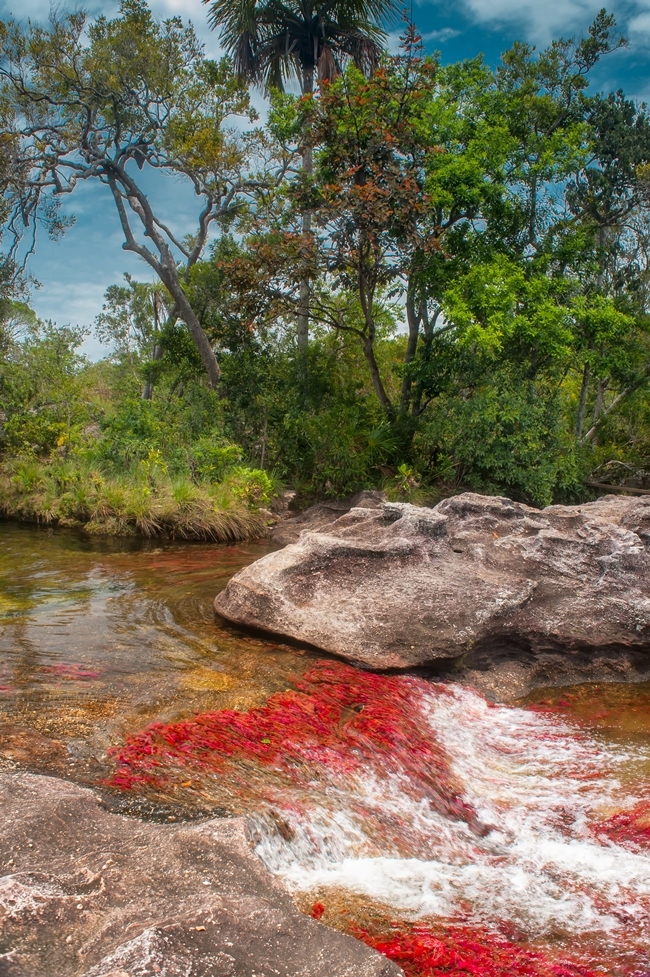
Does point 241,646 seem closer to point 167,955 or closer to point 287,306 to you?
point 167,955

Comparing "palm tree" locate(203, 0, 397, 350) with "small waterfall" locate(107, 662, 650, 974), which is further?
"palm tree" locate(203, 0, 397, 350)

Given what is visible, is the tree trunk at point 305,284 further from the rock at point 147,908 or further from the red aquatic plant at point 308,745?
the rock at point 147,908

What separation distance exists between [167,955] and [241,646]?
4.14m

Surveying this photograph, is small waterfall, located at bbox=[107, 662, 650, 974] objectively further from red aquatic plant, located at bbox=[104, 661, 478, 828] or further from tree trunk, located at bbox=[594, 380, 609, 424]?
tree trunk, located at bbox=[594, 380, 609, 424]

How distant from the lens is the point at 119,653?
583 centimetres

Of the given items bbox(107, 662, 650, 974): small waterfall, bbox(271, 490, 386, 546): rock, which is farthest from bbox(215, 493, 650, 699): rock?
bbox(271, 490, 386, 546): rock

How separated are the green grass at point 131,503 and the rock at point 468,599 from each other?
209 inches

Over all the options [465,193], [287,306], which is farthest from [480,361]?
[287,306]

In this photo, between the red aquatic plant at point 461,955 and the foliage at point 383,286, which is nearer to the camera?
the red aquatic plant at point 461,955

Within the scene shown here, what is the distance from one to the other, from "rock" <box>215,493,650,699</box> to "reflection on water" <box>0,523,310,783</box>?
Answer: 474mm

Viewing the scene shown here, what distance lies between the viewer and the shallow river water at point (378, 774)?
3158 millimetres

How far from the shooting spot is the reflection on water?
13.9 feet

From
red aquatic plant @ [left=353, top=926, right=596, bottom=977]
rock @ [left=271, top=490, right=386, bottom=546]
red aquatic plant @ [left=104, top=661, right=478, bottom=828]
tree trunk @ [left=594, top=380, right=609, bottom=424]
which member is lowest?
red aquatic plant @ [left=353, top=926, right=596, bottom=977]

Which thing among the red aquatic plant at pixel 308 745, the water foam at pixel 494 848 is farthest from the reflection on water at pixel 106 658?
the water foam at pixel 494 848
